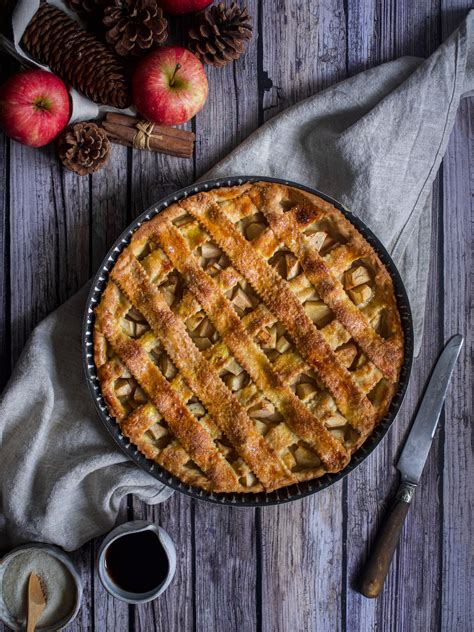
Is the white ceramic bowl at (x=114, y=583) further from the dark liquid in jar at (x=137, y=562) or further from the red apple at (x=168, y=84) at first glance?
the red apple at (x=168, y=84)

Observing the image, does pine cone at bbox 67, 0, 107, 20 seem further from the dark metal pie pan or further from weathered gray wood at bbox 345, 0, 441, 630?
weathered gray wood at bbox 345, 0, 441, 630

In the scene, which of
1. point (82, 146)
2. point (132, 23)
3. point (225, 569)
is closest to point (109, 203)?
point (82, 146)

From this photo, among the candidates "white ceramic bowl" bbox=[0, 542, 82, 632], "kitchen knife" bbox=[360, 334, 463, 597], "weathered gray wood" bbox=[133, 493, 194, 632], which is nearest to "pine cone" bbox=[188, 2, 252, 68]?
"kitchen knife" bbox=[360, 334, 463, 597]

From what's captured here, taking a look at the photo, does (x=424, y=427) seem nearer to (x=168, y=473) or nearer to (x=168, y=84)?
(x=168, y=473)

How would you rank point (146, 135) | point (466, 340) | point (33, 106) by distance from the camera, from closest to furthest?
point (33, 106), point (146, 135), point (466, 340)

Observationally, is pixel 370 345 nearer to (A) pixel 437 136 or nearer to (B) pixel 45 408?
(A) pixel 437 136

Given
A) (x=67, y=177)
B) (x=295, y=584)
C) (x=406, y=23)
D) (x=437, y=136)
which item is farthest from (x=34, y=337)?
(x=406, y=23)
